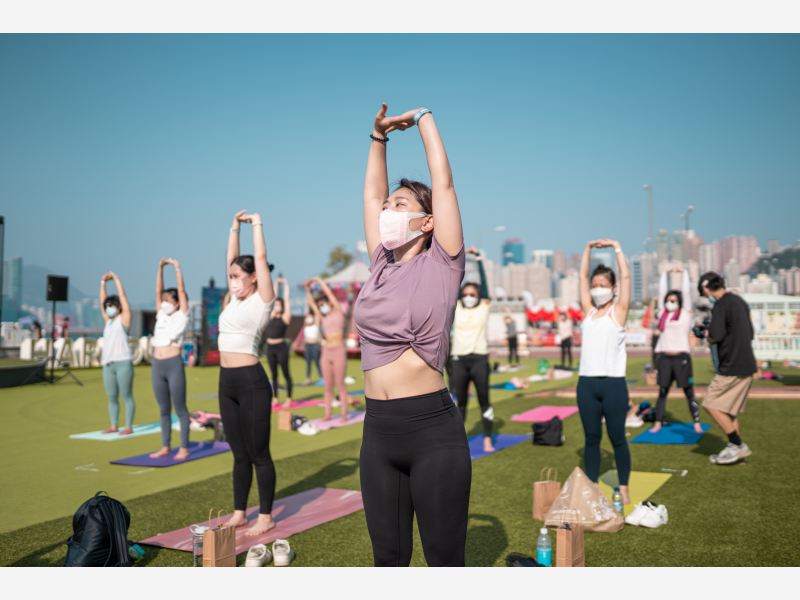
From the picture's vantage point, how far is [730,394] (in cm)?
652

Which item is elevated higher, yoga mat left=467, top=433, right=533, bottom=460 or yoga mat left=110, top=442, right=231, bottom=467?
yoga mat left=110, top=442, right=231, bottom=467

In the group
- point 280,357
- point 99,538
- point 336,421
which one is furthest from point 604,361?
point 280,357

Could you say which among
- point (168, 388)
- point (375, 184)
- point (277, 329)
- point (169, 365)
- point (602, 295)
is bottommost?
point (168, 388)

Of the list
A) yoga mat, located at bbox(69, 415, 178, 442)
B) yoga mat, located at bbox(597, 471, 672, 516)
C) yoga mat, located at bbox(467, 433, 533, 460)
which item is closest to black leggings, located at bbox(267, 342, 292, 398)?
yoga mat, located at bbox(69, 415, 178, 442)

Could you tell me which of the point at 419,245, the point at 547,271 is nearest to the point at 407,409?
the point at 419,245

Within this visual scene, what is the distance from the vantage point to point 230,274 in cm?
490

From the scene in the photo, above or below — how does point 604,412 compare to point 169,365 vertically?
below

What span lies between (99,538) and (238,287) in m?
1.98

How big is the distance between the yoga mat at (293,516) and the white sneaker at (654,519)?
2.19 m

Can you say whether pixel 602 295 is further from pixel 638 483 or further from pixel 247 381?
pixel 247 381

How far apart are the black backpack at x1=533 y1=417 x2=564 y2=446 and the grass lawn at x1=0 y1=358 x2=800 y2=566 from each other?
0.38 feet

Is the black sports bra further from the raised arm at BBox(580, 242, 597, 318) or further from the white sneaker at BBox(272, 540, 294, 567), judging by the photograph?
the white sneaker at BBox(272, 540, 294, 567)

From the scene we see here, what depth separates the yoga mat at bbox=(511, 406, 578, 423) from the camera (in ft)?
34.3

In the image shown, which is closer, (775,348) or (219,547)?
(219,547)
